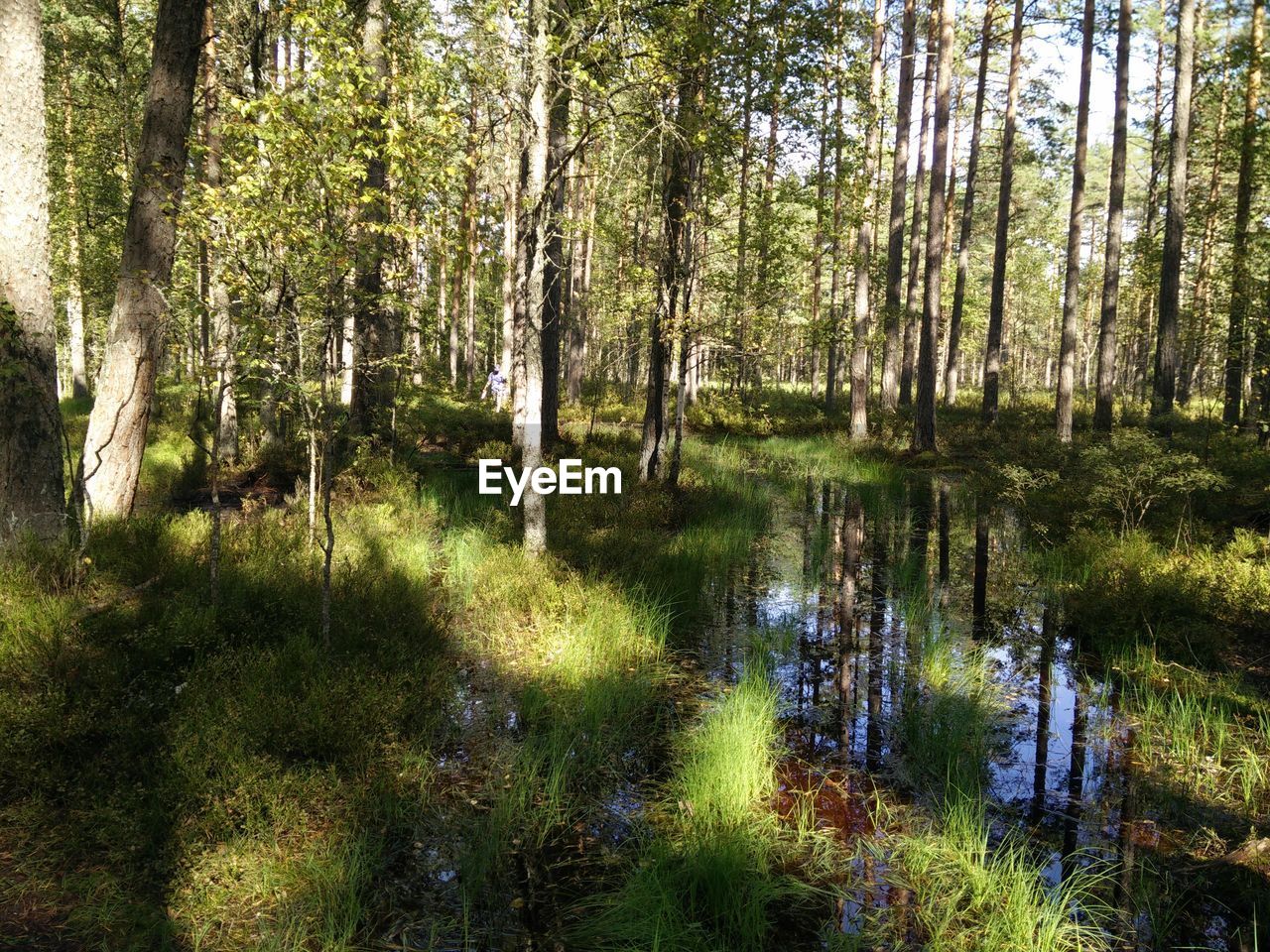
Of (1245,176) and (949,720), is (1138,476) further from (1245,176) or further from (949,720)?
(1245,176)

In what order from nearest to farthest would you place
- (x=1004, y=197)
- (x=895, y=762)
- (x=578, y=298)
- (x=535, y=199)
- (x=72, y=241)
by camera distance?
(x=895, y=762) < (x=535, y=199) < (x=72, y=241) < (x=1004, y=197) < (x=578, y=298)

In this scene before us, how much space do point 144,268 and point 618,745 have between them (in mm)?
5941

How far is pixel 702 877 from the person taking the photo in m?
3.19

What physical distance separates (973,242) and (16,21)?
143 ft

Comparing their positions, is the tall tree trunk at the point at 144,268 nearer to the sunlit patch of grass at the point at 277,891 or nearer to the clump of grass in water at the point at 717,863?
the sunlit patch of grass at the point at 277,891

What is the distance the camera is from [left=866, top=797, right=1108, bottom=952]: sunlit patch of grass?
113 inches

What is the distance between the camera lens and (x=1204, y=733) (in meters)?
4.51

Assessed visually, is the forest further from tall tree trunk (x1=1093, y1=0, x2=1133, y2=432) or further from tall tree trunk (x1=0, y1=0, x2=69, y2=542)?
tall tree trunk (x1=1093, y1=0, x2=1133, y2=432)

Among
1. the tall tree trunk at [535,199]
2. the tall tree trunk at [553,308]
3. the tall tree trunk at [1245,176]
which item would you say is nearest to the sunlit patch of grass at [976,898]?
the tall tree trunk at [535,199]

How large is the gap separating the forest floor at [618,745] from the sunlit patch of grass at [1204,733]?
24 mm

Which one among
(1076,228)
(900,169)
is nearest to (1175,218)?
(1076,228)

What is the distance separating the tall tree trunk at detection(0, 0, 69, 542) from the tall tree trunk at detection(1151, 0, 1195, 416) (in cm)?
1804

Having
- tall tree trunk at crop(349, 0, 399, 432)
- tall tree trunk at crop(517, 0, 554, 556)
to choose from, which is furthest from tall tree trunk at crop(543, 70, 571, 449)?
tall tree trunk at crop(517, 0, 554, 556)

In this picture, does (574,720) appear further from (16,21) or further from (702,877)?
(16,21)
